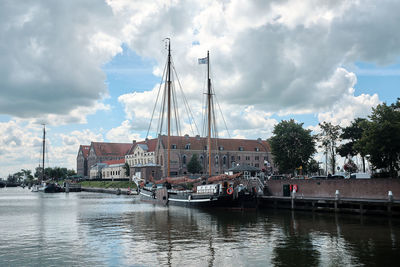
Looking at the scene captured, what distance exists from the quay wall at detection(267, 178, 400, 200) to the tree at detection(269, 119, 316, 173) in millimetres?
21608

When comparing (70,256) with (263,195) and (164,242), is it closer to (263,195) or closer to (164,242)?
(164,242)

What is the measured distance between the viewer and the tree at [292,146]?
259 ft

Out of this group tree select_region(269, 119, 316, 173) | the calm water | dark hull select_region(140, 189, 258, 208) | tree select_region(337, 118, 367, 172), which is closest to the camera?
the calm water

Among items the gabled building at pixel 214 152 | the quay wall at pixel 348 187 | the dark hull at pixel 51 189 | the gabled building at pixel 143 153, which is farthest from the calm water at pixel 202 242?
the gabled building at pixel 143 153

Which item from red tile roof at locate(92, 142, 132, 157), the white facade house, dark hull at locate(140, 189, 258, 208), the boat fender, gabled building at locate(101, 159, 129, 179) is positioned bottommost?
dark hull at locate(140, 189, 258, 208)

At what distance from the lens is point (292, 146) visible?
3147 inches

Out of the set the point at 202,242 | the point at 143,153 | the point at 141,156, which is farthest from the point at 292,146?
the point at 141,156

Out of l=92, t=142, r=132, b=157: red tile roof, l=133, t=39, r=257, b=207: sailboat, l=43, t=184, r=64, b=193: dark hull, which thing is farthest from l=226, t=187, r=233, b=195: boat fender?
l=92, t=142, r=132, b=157: red tile roof

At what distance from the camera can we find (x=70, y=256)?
23.0 metres

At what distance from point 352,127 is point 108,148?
452ft

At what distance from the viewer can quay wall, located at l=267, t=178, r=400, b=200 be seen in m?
44.3

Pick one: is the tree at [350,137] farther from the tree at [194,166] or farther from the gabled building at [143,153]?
the gabled building at [143,153]

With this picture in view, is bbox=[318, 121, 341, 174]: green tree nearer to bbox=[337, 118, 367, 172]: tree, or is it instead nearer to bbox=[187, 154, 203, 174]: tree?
bbox=[337, 118, 367, 172]: tree

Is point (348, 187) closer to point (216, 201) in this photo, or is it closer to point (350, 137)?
point (216, 201)
